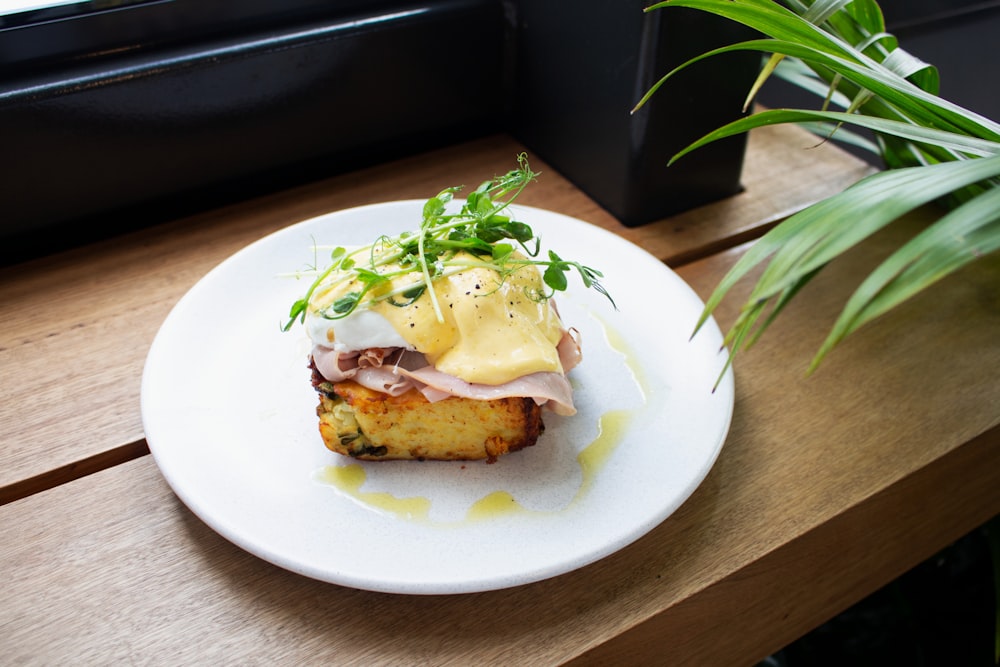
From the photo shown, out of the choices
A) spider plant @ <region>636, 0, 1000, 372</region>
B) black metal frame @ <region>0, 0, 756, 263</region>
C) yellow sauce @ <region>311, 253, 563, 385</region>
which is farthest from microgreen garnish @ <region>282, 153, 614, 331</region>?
black metal frame @ <region>0, 0, 756, 263</region>

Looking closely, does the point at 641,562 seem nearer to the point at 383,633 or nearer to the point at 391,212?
the point at 383,633

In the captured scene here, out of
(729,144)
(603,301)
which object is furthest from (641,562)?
(729,144)

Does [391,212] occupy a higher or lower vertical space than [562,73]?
lower

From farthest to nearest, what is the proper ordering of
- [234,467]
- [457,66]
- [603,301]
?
[457,66] < [603,301] < [234,467]

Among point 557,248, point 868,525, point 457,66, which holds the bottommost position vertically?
point 868,525

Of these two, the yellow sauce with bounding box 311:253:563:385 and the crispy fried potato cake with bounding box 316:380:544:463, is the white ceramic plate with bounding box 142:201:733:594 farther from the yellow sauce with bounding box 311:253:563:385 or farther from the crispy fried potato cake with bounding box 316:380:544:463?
the yellow sauce with bounding box 311:253:563:385

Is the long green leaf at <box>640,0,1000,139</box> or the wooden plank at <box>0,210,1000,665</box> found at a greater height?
the long green leaf at <box>640,0,1000,139</box>
